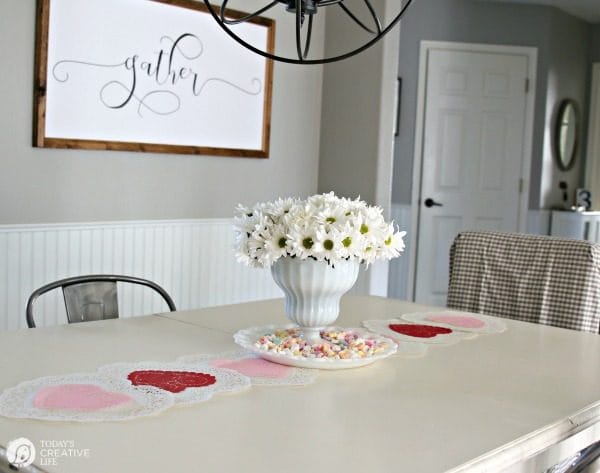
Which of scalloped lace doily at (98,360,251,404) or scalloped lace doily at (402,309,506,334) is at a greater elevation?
scalloped lace doily at (402,309,506,334)

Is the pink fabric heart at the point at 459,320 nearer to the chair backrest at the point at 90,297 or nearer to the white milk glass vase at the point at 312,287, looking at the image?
the white milk glass vase at the point at 312,287

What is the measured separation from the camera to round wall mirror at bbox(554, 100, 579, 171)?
621cm

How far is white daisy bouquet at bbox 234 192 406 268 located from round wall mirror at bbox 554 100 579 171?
189 inches

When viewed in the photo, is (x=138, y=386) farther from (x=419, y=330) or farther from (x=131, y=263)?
(x=131, y=263)

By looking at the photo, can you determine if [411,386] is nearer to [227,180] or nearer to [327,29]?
[227,180]

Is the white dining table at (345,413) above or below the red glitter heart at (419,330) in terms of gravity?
below

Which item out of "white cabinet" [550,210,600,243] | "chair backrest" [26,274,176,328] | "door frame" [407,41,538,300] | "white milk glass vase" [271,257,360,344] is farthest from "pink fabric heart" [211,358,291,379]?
"white cabinet" [550,210,600,243]

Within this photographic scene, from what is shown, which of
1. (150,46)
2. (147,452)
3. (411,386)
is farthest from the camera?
(150,46)

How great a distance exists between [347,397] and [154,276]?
2.36 m

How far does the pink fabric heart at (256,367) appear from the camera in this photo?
165 cm

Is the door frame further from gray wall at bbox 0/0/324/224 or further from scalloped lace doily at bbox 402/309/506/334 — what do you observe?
scalloped lace doily at bbox 402/309/506/334

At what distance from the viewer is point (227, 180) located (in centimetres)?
408

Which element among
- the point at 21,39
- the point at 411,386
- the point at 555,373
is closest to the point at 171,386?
the point at 411,386

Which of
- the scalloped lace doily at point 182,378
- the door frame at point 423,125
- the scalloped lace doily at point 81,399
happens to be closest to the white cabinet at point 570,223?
the door frame at point 423,125
